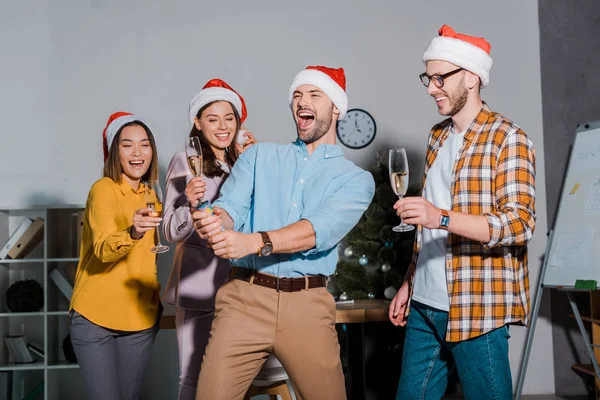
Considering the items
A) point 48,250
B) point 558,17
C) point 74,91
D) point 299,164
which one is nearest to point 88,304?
point 299,164

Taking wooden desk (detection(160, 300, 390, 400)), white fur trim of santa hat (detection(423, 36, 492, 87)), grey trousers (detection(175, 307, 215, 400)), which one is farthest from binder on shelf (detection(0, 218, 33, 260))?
white fur trim of santa hat (detection(423, 36, 492, 87))

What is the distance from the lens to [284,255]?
7.04 ft

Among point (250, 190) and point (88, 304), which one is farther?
point (88, 304)

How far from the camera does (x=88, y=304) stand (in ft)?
8.61

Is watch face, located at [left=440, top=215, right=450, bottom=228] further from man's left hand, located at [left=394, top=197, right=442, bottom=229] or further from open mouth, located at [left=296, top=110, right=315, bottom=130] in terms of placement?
open mouth, located at [left=296, top=110, right=315, bottom=130]

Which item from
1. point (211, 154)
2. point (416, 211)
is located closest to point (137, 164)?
point (211, 154)

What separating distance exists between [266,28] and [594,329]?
287 cm

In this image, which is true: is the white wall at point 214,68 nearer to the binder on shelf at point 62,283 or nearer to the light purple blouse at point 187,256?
the binder on shelf at point 62,283

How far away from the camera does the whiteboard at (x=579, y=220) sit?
3.57 metres

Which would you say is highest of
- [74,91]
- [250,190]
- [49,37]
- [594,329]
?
[49,37]

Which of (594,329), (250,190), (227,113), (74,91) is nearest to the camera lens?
(250,190)

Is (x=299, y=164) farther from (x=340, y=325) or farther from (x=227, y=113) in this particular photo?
(x=340, y=325)

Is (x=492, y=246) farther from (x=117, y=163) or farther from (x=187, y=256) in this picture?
(x=117, y=163)

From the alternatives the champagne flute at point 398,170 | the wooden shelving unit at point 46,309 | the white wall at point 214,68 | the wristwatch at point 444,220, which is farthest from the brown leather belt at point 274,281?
the white wall at point 214,68
